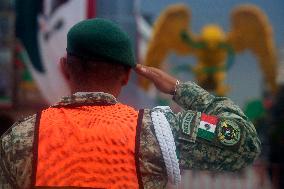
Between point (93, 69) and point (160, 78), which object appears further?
point (160, 78)

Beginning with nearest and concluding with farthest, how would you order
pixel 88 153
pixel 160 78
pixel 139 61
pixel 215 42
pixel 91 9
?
pixel 88 153, pixel 160 78, pixel 91 9, pixel 139 61, pixel 215 42

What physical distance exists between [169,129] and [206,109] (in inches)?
5.0

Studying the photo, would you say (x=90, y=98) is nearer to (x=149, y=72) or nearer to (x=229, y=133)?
(x=149, y=72)

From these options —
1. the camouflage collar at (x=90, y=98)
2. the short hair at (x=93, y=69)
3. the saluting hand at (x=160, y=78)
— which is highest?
the short hair at (x=93, y=69)

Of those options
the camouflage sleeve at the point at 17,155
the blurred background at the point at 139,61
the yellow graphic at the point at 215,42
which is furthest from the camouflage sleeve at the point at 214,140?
the yellow graphic at the point at 215,42

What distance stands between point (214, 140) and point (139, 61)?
11.6ft

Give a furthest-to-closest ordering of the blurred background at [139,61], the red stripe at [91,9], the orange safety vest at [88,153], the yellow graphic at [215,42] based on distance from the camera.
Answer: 1. the yellow graphic at [215,42]
2. the blurred background at [139,61]
3. the red stripe at [91,9]
4. the orange safety vest at [88,153]

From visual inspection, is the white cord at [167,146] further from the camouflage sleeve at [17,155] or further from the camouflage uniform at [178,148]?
the camouflage sleeve at [17,155]

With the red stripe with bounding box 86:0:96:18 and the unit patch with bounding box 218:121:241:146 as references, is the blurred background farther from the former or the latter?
the unit patch with bounding box 218:121:241:146

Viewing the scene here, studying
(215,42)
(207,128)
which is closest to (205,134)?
(207,128)

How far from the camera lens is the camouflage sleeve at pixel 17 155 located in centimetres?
124

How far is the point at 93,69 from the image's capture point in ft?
4.16

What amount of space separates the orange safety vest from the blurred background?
289cm

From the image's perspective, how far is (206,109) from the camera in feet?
4.35
